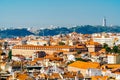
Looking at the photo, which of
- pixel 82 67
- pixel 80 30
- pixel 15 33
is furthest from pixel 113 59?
pixel 80 30

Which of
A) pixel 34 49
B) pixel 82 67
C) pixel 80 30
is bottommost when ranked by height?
pixel 80 30

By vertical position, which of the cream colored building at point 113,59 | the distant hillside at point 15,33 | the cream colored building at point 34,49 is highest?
the cream colored building at point 113,59

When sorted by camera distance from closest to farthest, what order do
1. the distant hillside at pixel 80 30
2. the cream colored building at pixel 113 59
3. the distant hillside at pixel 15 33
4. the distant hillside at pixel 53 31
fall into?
the cream colored building at pixel 113 59 < the distant hillside at pixel 15 33 < the distant hillside at pixel 53 31 < the distant hillside at pixel 80 30

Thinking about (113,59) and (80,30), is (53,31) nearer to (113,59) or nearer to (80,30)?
(80,30)

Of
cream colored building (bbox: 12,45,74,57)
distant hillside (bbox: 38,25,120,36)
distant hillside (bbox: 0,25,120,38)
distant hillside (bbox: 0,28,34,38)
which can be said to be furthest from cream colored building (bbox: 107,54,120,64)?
distant hillside (bbox: 38,25,120,36)

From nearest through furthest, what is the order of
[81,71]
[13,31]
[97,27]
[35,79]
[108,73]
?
1. [35,79]
2. [108,73]
3. [81,71]
4. [13,31]
5. [97,27]

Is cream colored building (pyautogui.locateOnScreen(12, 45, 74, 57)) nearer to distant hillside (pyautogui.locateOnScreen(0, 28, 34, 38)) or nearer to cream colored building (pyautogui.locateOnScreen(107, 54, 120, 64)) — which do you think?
cream colored building (pyautogui.locateOnScreen(107, 54, 120, 64))

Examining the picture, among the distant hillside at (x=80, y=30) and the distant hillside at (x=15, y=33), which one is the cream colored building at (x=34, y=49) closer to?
the distant hillside at (x=15, y=33)

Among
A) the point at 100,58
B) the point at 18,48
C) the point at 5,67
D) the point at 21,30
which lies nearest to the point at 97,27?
the point at 21,30

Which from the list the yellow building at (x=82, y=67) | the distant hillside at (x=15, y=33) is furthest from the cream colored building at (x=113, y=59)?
the distant hillside at (x=15, y=33)

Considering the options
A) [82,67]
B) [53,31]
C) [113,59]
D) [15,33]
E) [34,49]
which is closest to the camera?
[82,67]

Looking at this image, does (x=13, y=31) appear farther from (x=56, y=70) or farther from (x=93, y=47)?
(x=56, y=70)
